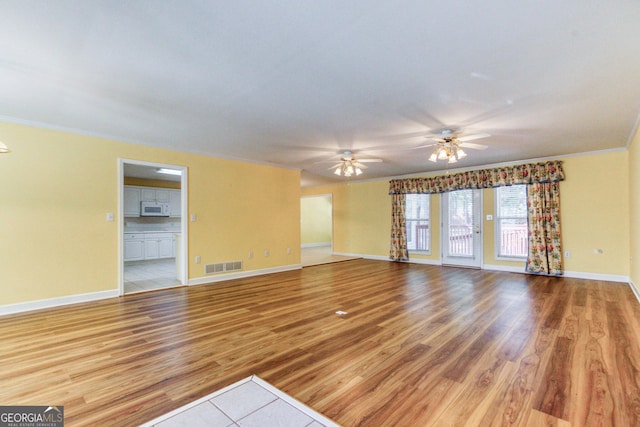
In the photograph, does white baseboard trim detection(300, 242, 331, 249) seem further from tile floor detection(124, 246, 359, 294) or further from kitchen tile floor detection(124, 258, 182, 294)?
kitchen tile floor detection(124, 258, 182, 294)

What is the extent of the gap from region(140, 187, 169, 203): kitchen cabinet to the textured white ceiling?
4.18 metres

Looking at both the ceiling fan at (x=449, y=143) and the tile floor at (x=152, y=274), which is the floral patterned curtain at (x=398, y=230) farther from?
the ceiling fan at (x=449, y=143)

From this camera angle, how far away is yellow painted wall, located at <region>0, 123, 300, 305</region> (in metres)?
3.73

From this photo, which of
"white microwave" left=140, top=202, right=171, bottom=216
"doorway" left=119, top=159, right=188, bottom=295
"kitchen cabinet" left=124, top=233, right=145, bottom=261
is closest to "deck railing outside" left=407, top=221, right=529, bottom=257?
"doorway" left=119, top=159, right=188, bottom=295

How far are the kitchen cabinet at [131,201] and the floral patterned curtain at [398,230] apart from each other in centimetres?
706

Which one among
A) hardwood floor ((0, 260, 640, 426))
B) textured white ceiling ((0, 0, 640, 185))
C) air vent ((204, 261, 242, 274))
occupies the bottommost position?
hardwood floor ((0, 260, 640, 426))

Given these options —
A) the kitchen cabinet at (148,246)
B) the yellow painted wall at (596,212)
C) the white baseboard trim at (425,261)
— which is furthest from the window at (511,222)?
the kitchen cabinet at (148,246)

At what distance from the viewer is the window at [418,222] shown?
776cm

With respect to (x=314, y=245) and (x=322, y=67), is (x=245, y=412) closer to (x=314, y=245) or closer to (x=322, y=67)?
(x=322, y=67)

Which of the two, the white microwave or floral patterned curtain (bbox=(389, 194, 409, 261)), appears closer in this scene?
floral patterned curtain (bbox=(389, 194, 409, 261))

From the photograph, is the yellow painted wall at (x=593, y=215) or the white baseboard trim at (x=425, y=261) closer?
the yellow painted wall at (x=593, y=215)

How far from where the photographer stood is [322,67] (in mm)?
2438

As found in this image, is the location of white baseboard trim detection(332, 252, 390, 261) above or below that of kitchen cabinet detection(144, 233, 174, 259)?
below

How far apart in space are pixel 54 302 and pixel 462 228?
25.7 ft
